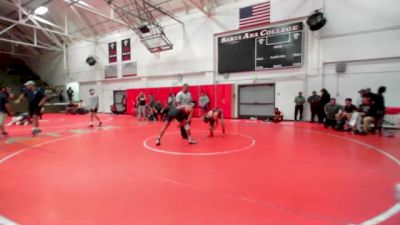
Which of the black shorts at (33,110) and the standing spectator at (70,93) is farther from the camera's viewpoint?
the standing spectator at (70,93)

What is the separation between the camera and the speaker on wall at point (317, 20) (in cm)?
1085

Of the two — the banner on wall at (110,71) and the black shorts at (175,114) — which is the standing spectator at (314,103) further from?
the banner on wall at (110,71)

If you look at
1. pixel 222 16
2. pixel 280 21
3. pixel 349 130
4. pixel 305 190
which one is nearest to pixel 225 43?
pixel 222 16

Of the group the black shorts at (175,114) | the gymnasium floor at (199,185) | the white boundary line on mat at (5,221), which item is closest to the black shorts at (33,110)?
the gymnasium floor at (199,185)

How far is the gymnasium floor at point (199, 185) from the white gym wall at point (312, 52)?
6.19m

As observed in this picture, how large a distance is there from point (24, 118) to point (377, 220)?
14219 millimetres

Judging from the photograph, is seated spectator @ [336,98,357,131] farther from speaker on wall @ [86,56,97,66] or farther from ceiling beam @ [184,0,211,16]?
speaker on wall @ [86,56,97,66]

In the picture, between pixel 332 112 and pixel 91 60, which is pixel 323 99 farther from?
pixel 91 60

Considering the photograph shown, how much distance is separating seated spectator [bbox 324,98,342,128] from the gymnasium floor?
11.7ft

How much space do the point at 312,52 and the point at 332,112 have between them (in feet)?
13.0

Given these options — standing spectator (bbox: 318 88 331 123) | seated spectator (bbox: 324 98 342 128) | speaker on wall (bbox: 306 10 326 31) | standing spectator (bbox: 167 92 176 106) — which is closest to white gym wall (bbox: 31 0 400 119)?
speaker on wall (bbox: 306 10 326 31)

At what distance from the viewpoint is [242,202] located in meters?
2.72

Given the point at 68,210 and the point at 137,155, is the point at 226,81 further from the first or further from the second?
the point at 68,210

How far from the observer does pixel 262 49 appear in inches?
515
